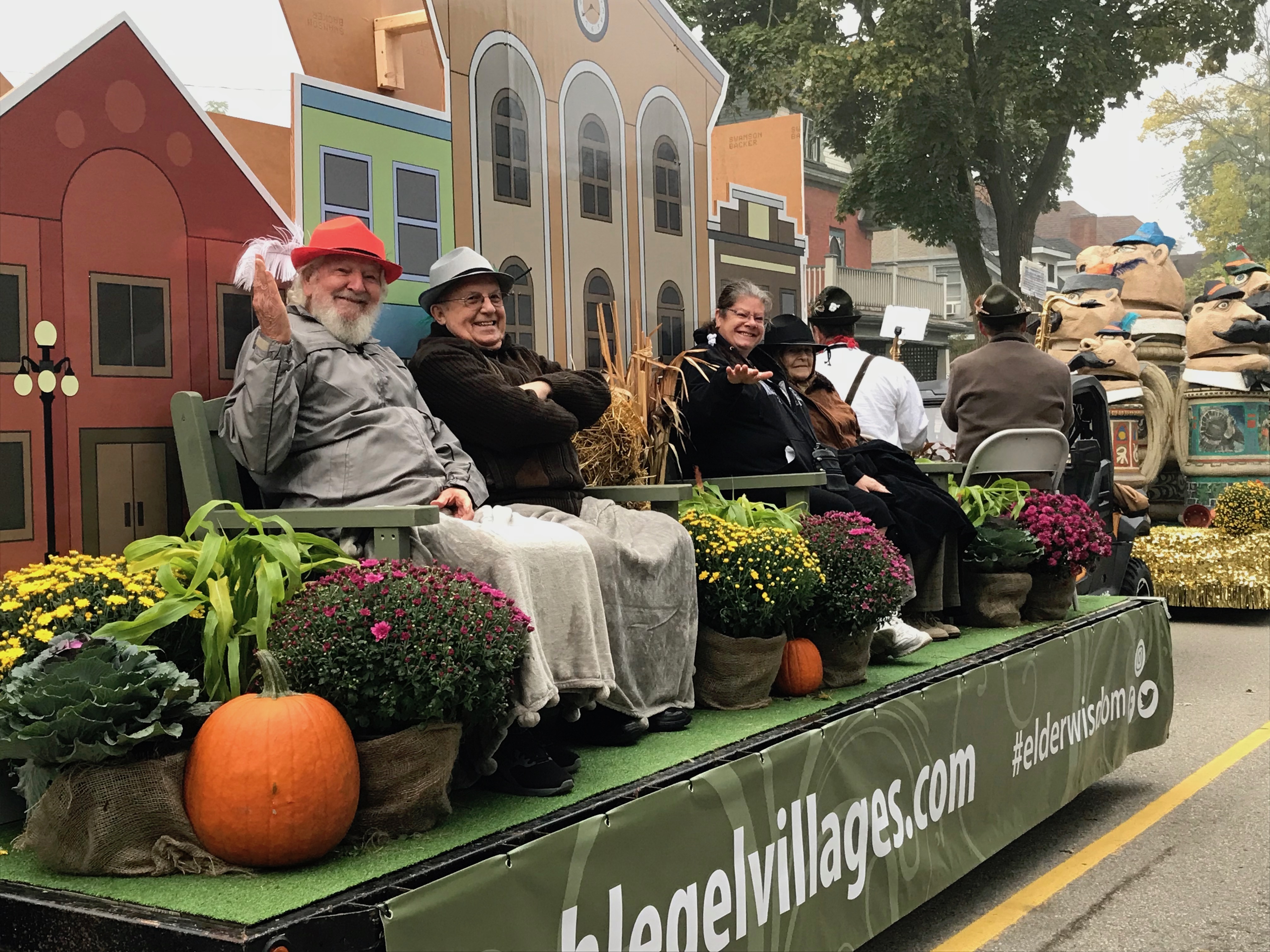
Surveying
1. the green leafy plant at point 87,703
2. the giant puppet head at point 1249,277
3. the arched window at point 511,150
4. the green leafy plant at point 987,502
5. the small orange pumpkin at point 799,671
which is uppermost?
the giant puppet head at point 1249,277

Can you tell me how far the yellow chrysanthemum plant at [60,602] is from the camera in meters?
2.73

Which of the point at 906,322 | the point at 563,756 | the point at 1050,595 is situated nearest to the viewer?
A: the point at 563,756

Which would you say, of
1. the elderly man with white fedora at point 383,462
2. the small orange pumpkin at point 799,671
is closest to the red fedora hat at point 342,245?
the elderly man with white fedora at point 383,462

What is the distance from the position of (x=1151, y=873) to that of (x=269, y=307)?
3640mm

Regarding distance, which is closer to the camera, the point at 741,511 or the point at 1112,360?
the point at 741,511

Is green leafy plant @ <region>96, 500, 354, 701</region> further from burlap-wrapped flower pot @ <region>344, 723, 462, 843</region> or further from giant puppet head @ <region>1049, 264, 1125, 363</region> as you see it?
giant puppet head @ <region>1049, 264, 1125, 363</region>

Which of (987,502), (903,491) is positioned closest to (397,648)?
(903,491)

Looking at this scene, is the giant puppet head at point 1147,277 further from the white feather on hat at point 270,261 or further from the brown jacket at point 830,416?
the white feather on hat at point 270,261

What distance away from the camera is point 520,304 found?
16.5ft

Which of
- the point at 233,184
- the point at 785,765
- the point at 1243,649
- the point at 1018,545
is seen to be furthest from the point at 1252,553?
the point at 233,184

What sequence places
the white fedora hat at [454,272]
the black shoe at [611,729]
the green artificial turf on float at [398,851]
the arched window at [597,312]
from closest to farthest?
the green artificial turf on float at [398,851] < the black shoe at [611,729] < the white fedora hat at [454,272] < the arched window at [597,312]

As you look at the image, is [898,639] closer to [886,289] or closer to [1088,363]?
[1088,363]

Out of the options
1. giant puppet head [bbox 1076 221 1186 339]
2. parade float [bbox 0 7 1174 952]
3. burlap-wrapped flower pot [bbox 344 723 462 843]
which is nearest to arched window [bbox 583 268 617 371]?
parade float [bbox 0 7 1174 952]

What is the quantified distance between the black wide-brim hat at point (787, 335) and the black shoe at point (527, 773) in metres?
3.14
